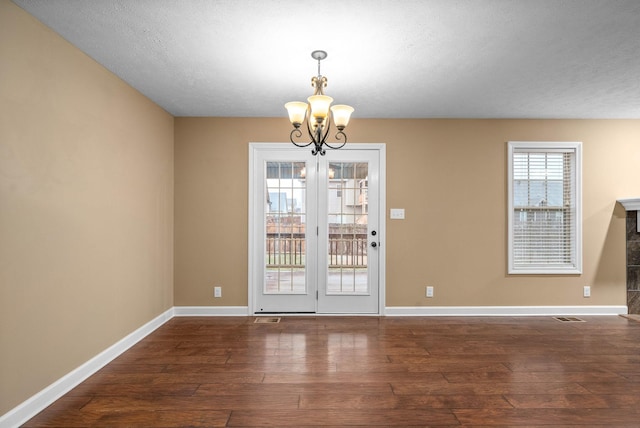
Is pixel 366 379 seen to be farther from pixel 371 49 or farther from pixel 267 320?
pixel 371 49

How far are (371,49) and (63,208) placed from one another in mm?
2479

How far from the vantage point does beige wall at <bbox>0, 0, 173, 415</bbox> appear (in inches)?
85.9

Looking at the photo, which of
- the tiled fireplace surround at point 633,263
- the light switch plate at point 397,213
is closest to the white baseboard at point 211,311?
the light switch plate at point 397,213

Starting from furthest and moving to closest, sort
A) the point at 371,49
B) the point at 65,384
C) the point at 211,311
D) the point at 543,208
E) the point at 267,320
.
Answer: the point at 543,208, the point at 211,311, the point at 267,320, the point at 371,49, the point at 65,384

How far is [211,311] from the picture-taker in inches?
182

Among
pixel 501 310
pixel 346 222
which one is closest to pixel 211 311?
pixel 346 222

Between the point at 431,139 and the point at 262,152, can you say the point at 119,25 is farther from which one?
the point at 431,139

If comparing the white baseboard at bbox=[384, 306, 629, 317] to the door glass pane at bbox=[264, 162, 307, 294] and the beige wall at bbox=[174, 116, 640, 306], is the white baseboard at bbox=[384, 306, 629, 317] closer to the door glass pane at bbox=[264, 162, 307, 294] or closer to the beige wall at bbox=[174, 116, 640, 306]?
the beige wall at bbox=[174, 116, 640, 306]

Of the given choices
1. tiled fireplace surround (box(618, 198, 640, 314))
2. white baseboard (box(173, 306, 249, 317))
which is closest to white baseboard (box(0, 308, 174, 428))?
white baseboard (box(173, 306, 249, 317))

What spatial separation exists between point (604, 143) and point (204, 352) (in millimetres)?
5220

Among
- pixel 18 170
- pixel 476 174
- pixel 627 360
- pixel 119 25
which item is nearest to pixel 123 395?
pixel 18 170

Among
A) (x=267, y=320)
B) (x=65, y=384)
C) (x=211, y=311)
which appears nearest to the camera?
(x=65, y=384)

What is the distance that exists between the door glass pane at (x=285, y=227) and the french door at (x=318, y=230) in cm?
1

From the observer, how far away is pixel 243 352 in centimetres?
335
